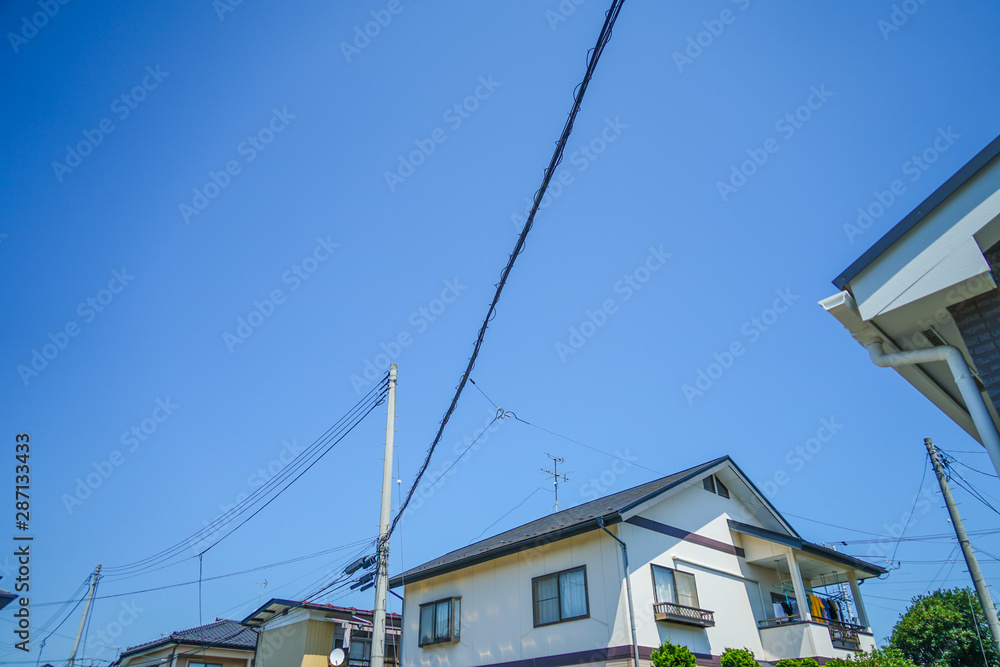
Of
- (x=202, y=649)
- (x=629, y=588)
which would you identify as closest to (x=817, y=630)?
(x=629, y=588)

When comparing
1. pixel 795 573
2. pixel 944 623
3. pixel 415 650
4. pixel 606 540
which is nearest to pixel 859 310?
pixel 606 540

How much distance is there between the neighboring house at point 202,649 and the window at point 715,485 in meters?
18.2

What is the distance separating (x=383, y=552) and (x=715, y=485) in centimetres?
957

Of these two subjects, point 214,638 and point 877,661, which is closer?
point 877,661

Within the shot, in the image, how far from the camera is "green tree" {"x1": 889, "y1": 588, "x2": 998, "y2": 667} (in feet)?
66.0

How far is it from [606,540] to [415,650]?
6925mm

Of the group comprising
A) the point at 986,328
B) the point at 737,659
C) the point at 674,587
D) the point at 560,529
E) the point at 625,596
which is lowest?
the point at 737,659

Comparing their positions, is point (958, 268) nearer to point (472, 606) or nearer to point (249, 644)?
point (472, 606)

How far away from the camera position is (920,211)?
5.72 m

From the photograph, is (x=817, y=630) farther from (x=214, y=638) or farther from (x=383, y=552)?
(x=214, y=638)

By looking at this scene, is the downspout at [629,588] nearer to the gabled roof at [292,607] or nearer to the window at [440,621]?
the window at [440,621]

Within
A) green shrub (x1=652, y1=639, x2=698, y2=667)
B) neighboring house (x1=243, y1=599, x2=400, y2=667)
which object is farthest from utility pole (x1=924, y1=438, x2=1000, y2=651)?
neighboring house (x1=243, y1=599, x2=400, y2=667)

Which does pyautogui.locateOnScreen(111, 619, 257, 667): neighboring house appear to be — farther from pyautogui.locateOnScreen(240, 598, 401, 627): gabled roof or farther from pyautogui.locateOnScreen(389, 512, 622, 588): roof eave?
pyautogui.locateOnScreen(389, 512, 622, 588): roof eave

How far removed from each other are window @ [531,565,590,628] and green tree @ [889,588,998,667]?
14.1 metres
